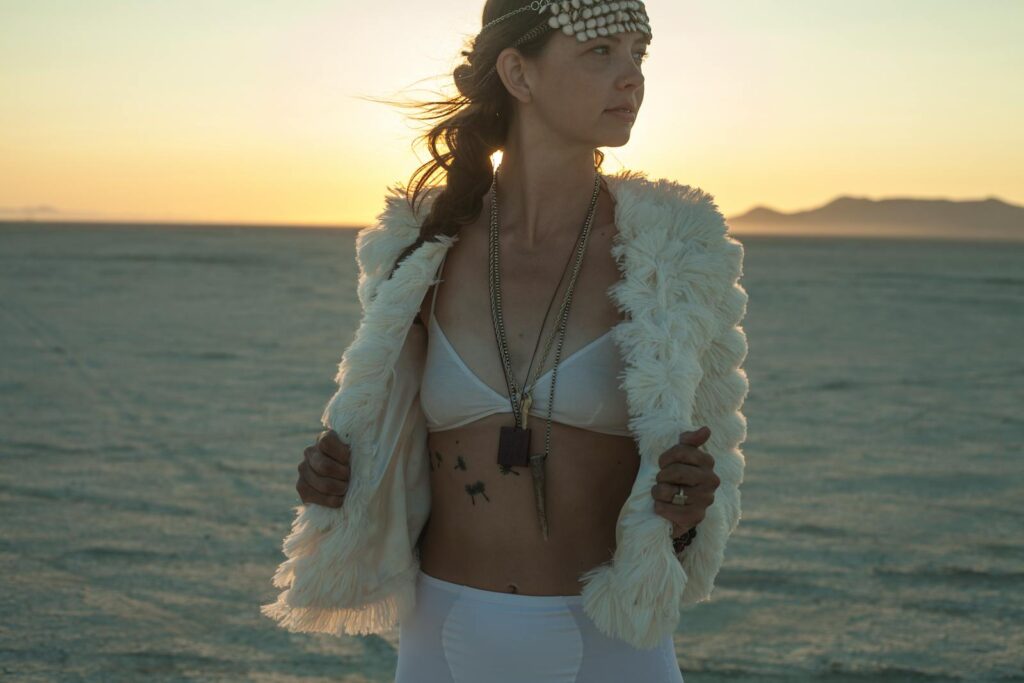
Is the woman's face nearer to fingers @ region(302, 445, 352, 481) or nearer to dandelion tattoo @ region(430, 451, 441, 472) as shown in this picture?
dandelion tattoo @ region(430, 451, 441, 472)

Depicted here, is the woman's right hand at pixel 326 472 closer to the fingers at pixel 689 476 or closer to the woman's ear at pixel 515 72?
the fingers at pixel 689 476

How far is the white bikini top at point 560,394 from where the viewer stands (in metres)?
Result: 2.23

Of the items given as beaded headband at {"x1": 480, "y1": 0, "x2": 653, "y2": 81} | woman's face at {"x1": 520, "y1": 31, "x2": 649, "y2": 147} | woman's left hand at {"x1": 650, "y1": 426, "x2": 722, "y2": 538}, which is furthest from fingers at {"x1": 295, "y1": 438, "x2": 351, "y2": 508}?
beaded headband at {"x1": 480, "y1": 0, "x2": 653, "y2": 81}

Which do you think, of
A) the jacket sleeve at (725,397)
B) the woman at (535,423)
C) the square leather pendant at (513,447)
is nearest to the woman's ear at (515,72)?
the woman at (535,423)

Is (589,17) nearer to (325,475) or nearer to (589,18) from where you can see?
(589,18)

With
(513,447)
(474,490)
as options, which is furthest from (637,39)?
(474,490)

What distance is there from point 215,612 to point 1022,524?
13.6ft

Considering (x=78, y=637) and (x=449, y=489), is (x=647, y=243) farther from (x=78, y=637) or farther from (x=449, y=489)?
(x=78, y=637)

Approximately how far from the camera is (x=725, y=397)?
2.32 m

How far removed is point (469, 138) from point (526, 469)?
0.75m

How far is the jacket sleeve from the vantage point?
2283mm

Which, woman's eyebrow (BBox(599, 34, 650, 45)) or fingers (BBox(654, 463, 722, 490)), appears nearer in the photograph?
fingers (BBox(654, 463, 722, 490))

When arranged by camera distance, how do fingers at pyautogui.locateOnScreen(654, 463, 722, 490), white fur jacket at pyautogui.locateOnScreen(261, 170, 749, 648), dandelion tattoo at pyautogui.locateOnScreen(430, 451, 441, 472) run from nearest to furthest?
fingers at pyautogui.locateOnScreen(654, 463, 722, 490) → white fur jacket at pyautogui.locateOnScreen(261, 170, 749, 648) → dandelion tattoo at pyautogui.locateOnScreen(430, 451, 441, 472)

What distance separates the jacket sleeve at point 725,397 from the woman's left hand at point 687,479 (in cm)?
22
